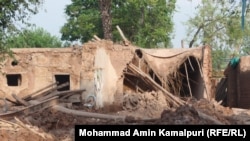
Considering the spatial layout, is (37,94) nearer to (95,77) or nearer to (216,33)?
(95,77)

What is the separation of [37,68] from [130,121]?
33.6 feet

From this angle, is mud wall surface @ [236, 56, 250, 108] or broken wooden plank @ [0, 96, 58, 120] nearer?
broken wooden plank @ [0, 96, 58, 120]

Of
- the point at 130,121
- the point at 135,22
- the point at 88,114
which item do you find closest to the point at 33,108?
the point at 88,114

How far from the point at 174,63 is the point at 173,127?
11.1 m

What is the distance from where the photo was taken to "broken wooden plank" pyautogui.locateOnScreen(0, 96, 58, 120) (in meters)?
14.4

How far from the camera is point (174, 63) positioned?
18359 mm

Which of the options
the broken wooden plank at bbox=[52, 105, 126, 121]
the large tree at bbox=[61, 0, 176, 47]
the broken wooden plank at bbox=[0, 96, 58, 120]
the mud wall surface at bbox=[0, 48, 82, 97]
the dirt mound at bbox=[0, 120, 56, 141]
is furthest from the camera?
the large tree at bbox=[61, 0, 176, 47]

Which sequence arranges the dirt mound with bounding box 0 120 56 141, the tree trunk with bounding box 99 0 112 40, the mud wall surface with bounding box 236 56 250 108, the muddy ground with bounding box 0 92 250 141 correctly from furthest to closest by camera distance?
the tree trunk with bounding box 99 0 112 40
the mud wall surface with bounding box 236 56 250 108
the dirt mound with bounding box 0 120 56 141
the muddy ground with bounding box 0 92 250 141

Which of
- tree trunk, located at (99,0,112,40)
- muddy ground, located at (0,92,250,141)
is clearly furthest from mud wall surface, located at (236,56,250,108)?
tree trunk, located at (99,0,112,40)

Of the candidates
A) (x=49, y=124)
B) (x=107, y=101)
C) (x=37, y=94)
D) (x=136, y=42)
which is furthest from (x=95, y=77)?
(x=136, y=42)

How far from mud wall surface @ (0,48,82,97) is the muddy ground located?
2.98 metres

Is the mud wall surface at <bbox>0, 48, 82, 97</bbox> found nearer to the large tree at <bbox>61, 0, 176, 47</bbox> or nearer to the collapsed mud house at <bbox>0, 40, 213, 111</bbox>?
the collapsed mud house at <bbox>0, 40, 213, 111</bbox>

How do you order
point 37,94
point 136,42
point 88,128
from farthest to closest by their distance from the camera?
1. point 136,42
2. point 37,94
3. point 88,128

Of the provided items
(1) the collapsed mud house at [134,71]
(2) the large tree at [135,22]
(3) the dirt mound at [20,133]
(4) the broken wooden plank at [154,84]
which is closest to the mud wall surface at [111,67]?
(1) the collapsed mud house at [134,71]
